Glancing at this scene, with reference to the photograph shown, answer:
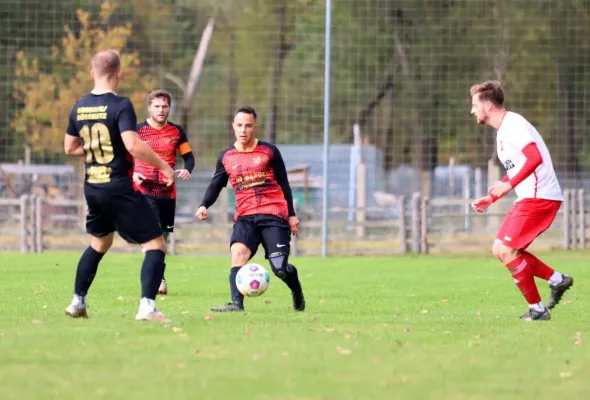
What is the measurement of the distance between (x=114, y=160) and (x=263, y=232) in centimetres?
238

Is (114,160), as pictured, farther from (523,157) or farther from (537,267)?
(537,267)

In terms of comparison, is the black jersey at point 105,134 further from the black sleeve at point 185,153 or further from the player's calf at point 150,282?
the black sleeve at point 185,153

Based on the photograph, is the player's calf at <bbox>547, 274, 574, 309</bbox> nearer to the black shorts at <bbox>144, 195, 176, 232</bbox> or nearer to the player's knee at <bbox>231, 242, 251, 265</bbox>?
the player's knee at <bbox>231, 242, 251, 265</bbox>

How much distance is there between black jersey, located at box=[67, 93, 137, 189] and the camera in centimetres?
892

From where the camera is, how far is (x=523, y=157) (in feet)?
33.5

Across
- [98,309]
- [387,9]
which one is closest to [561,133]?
[387,9]

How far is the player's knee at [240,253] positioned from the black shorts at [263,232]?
31 millimetres

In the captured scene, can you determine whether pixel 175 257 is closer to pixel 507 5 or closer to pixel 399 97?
pixel 507 5

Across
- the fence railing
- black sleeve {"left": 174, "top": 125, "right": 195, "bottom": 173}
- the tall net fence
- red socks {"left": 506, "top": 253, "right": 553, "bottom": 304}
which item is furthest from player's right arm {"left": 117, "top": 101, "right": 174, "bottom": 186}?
the tall net fence

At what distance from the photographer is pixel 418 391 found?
6.22 meters

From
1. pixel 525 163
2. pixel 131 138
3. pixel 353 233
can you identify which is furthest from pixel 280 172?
pixel 353 233

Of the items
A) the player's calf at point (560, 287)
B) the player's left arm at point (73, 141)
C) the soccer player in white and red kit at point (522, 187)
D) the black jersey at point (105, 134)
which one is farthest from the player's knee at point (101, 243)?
the player's calf at point (560, 287)

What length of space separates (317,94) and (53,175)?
28.8ft

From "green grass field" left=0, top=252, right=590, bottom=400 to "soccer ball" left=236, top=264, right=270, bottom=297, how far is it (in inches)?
7.6
